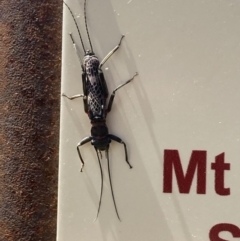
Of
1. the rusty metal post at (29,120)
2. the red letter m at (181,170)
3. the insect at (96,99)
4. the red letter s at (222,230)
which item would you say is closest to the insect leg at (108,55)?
the insect at (96,99)

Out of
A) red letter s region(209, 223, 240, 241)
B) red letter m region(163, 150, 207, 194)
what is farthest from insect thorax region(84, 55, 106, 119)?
red letter s region(209, 223, 240, 241)

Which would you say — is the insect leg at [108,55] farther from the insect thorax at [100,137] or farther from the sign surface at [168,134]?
the insect thorax at [100,137]

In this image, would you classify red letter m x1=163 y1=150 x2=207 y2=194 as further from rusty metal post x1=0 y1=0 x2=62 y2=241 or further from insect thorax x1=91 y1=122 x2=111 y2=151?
rusty metal post x1=0 y1=0 x2=62 y2=241

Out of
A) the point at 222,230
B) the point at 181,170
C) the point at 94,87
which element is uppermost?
the point at 94,87

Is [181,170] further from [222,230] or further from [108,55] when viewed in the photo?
[108,55]

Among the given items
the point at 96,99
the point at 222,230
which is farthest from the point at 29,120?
the point at 222,230

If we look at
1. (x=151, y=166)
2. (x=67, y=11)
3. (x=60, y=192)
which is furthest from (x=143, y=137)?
(x=67, y=11)
